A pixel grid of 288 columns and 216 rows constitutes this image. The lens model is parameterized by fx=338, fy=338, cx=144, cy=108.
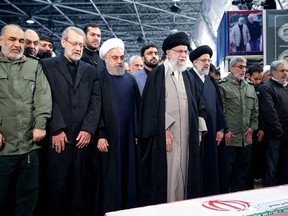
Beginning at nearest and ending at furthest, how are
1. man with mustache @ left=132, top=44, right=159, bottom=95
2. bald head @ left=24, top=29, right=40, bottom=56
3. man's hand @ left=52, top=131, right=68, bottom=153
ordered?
man's hand @ left=52, top=131, right=68, bottom=153 < bald head @ left=24, top=29, right=40, bottom=56 < man with mustache @ left=132, top=44, right=159, bottom=95

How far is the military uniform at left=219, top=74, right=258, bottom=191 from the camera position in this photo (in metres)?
4.11

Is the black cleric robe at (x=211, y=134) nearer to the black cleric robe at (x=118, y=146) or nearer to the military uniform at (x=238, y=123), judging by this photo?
the military uniform at (x=238, y=123)

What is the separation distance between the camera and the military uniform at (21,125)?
267 centimetres

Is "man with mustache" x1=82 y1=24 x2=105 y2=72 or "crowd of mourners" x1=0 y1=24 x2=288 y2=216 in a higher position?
"man with mustache" x1=82 y1=24 x2=105 y2=72

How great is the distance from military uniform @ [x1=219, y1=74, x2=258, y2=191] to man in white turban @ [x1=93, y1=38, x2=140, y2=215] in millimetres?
1369

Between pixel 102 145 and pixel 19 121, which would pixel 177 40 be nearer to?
pixel 102 145

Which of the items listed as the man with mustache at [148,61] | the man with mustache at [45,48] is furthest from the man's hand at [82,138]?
the man with mustache at [45,48]

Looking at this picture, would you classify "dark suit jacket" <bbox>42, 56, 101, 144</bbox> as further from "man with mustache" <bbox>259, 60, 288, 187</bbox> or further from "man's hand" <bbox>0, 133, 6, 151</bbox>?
"man with mustache" <bbox>259, 60, 288, 187</bbox>

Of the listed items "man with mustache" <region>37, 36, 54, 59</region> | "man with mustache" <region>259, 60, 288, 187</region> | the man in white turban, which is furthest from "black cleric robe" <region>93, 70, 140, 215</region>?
"man with mustache" <region>259, 60, 288, 187</region>

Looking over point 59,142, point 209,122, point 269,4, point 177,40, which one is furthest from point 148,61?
point 269,4

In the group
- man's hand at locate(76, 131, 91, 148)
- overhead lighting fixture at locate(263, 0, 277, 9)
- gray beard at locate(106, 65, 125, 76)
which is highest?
overhead lighting fixture at locate(263, 0, 277, 9)

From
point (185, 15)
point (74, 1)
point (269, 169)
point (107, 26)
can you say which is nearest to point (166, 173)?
point (269, 169)

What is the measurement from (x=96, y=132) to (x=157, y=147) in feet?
1.86

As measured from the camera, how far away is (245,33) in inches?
221
